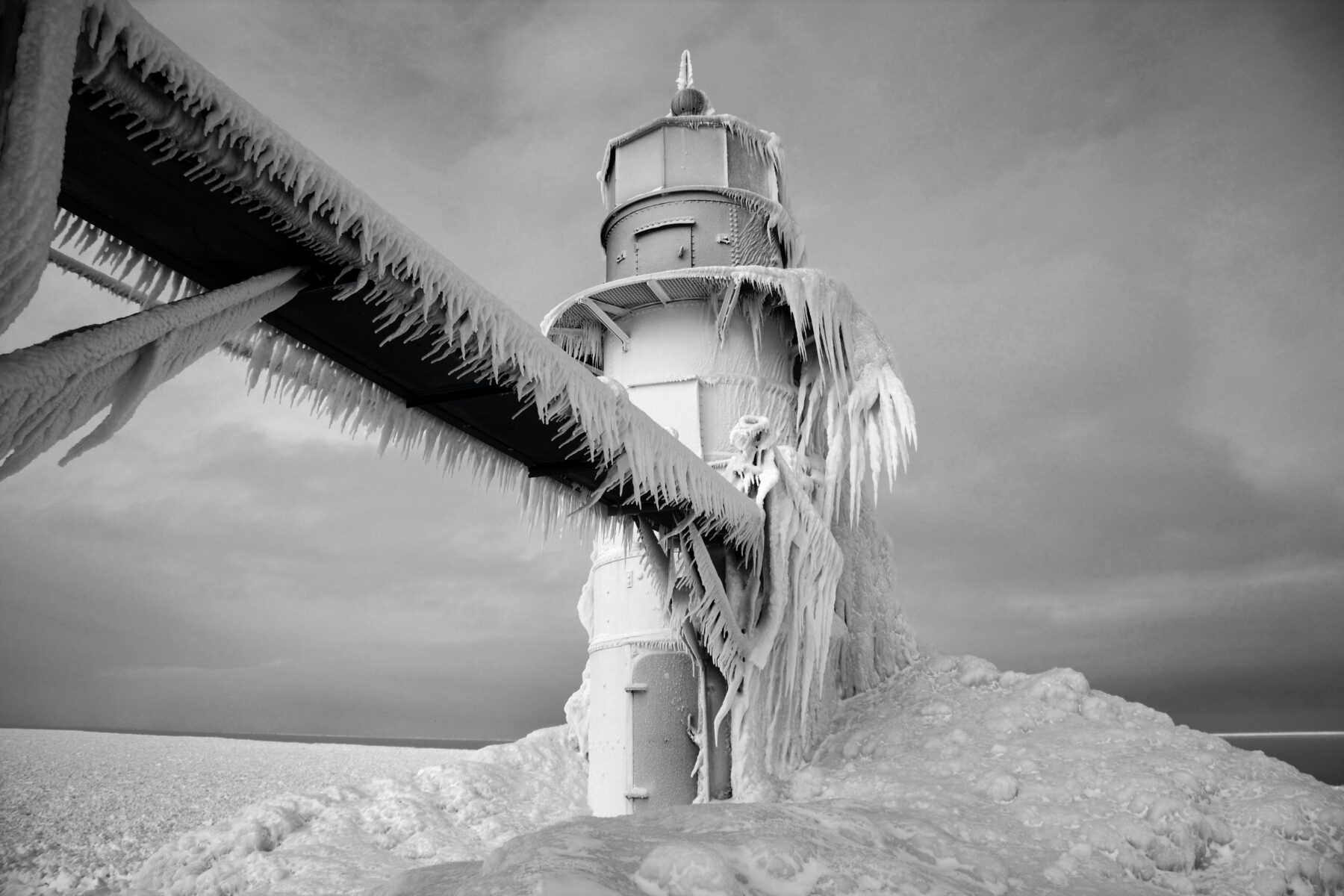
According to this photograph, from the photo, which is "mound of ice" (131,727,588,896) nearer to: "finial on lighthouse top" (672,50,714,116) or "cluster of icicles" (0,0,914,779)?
"cluster of icicles" (0,0,914,779)

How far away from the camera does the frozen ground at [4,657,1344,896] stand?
4.50 m

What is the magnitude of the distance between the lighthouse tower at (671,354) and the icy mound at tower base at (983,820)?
1934 millimetres

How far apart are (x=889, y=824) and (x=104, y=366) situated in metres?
5.42

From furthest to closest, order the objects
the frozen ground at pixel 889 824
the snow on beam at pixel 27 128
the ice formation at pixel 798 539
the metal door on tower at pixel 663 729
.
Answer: the metal door on tower at pixel 663 729 → the ice formation at pixel 798 539 → the frozen ground at pixel 889 824 → the snow on beam at pixel 27 128

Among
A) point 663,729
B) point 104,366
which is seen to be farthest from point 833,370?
point 104,366

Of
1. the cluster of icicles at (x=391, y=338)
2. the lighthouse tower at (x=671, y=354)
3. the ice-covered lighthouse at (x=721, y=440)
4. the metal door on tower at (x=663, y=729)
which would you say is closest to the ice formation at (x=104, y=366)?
the cluster of icicles at (x=391, y=338)

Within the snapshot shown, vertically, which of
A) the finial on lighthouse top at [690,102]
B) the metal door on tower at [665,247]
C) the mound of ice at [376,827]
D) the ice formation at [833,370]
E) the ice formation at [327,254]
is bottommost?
the mound of ice at [376,827]

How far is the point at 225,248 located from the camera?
4648 mm

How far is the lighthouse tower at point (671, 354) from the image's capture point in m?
11.3

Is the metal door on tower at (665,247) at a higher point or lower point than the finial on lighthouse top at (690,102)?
lower

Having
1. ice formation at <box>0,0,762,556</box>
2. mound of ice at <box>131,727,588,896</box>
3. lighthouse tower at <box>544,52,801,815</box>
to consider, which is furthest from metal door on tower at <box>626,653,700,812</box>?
ice formation at <box>0,0,762,556</box>

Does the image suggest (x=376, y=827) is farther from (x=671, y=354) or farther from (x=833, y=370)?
(x=833, y=370)

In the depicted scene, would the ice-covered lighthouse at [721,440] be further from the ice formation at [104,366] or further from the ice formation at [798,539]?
the ice formation at [104,366]

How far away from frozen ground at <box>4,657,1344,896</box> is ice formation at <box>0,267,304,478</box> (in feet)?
8.16
